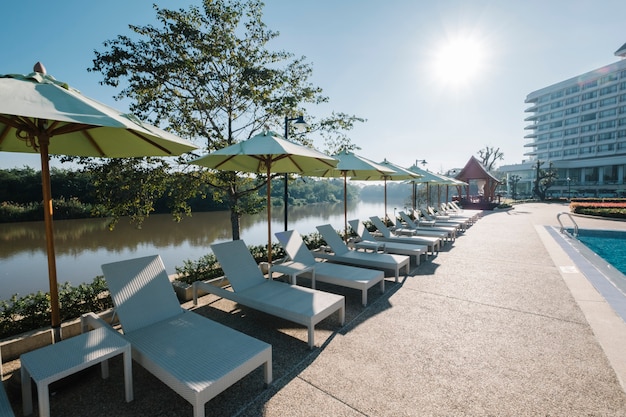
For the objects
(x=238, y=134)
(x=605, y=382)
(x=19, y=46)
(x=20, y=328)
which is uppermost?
(x=19, y=46)

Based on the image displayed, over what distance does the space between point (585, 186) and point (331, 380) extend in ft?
238

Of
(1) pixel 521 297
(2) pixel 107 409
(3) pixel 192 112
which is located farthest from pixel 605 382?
(3) pixel 192 112

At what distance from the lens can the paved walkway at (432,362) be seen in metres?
2.46

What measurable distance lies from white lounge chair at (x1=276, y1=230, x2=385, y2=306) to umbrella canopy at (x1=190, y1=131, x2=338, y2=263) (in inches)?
16.1

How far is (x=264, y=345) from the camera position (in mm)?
2709

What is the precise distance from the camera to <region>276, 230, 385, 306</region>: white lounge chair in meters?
4.57

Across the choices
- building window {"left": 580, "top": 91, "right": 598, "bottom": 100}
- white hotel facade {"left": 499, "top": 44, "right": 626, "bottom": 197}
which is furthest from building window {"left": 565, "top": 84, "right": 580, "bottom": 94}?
building window {"left": 580, "top": 91, "right": 598, "bottom": 100}

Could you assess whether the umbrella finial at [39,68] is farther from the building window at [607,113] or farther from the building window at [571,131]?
the building window at [571,131]

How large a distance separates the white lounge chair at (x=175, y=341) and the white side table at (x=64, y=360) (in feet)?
0.67

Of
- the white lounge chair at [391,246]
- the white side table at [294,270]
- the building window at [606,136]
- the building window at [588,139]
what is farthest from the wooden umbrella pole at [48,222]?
the building window at [588,139]

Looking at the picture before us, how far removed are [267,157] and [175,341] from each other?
3.26m

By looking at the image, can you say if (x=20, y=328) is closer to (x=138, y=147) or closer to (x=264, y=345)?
(x=138, y=147)

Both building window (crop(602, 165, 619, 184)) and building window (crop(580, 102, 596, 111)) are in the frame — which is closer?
building window (crop(602, 165, 619, 184))

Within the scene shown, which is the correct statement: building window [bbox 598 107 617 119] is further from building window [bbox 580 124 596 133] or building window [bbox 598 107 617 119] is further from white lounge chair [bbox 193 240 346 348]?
white lounge chair [bbox 193 240 346 348]
